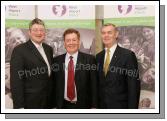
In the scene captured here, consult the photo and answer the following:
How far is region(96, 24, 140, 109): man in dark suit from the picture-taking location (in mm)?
3459

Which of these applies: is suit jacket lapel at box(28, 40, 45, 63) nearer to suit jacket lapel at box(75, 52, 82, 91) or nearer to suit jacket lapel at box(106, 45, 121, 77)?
suit jacket lapel at box(75, 52, 82, 91)

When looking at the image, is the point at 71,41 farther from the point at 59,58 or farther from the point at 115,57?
the point at 115,57

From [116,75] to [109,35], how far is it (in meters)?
0.41

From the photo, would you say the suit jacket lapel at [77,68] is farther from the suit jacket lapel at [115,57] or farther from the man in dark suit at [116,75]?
the suit jacket lapel at [115,57]

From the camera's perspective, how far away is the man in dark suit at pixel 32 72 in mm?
3457

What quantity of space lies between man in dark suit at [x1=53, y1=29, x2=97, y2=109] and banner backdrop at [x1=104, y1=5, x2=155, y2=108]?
0.39m

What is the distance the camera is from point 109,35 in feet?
11.5

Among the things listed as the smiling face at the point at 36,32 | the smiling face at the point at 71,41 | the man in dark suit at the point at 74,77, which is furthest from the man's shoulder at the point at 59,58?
the smiling face at the point at 36,32

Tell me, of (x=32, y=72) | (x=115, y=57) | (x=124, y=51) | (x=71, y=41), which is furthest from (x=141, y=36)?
(x=32, y=72)

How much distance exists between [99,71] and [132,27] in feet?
1.84

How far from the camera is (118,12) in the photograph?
352 cm

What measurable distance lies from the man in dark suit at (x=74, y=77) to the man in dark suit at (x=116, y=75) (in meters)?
0.09

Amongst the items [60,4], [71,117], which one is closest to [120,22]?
[60,4]

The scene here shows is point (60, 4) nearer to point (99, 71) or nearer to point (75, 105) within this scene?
point (99, 71)
